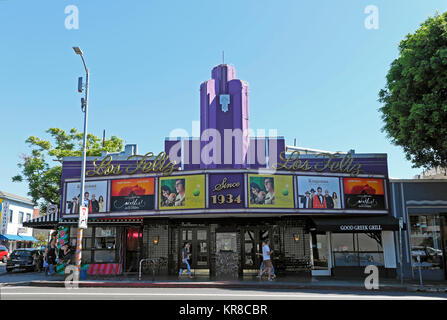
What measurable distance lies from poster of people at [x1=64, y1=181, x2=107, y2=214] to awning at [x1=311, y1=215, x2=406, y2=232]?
11.1 metres

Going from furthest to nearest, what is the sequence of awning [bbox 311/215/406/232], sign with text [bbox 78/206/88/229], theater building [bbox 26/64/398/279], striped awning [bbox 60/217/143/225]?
1. striped awning [bbox 60/217/143/225]
2. theater building [bbox 26/64/398/279]
3. awning [bbox 311/215/406/232]
4. sign with text [bbox 78/206/88/229]

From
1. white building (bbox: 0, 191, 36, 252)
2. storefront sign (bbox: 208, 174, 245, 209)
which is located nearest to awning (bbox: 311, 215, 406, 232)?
storefront sign (bbox: 208, 174, 245, 209)

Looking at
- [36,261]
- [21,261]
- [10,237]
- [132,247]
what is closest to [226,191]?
[132,247]

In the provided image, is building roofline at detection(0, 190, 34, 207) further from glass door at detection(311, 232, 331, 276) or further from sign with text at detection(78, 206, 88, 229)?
glass door at detection(311, 232, 331, 276)

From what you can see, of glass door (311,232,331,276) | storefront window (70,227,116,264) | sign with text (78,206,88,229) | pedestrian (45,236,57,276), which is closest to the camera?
sign with text (78,206,88,229)

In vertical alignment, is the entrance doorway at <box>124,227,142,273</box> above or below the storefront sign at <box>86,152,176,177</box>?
below

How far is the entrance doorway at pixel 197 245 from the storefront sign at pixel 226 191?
3248 millimetres

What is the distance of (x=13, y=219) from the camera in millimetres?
47312

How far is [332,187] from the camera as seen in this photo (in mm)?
19531

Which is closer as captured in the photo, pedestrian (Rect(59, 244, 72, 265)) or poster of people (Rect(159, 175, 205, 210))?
poster of people (Rect(159, 175, 205, 210))

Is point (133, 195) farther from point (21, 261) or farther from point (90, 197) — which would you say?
point (21, 261)

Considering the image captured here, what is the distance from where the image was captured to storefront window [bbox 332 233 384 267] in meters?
19.6

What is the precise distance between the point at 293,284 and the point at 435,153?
10.3 metres
